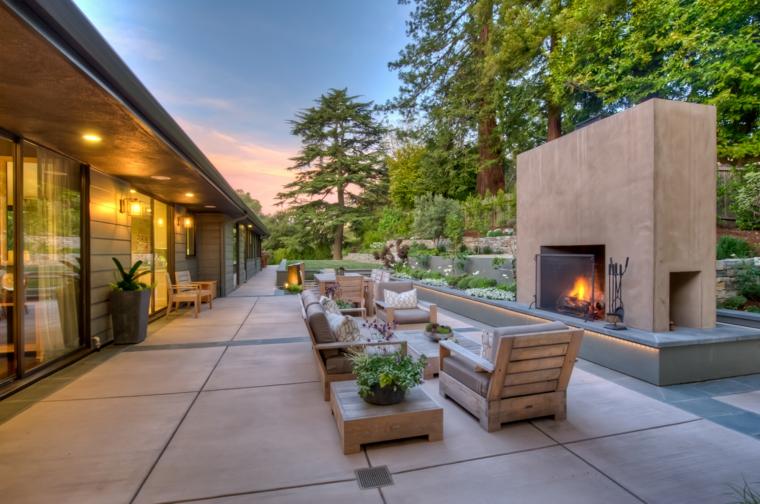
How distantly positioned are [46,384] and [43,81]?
3106 mm

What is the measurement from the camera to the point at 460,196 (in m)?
18.1

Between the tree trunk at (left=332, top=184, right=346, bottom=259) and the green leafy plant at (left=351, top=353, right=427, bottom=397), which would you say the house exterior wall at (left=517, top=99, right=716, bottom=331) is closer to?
the green leafy plant at (left=351, top=353, right=427, bottom=397)

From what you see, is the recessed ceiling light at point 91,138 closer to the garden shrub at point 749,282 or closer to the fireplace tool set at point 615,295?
the fireplace tool set at point 615,295

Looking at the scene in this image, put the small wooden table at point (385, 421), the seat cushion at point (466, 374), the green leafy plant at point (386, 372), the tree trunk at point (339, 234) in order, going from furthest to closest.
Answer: the tree trunk at point (339, 234), the seat cushion at point (466, 374), the green leafy plant at point (386, 372), the small wooden table at point (385, 421)

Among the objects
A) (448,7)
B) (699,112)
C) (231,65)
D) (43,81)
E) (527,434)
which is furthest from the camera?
(448,7)

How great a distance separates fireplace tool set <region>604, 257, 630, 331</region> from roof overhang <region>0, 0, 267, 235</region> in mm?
5399

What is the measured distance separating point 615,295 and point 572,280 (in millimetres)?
717

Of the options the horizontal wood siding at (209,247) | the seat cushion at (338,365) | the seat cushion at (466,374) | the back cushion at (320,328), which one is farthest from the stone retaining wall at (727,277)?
the horizontal wood siding at (209,247)

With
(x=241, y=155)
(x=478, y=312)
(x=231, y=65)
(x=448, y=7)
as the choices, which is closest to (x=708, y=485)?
(x=478, y=312)

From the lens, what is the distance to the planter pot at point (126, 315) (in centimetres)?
542

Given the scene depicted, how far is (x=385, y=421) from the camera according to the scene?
2508 mm

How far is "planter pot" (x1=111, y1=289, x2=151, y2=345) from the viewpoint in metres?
5.42

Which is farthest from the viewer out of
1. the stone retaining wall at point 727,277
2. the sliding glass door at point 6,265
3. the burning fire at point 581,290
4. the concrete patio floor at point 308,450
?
the stone retaining wall at point 727,277

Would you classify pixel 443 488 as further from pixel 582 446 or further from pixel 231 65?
pixel 231 65
